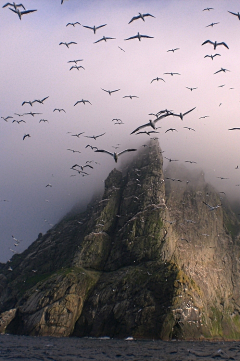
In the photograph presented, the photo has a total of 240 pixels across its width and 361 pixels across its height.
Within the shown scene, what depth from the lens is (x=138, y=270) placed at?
97.1m

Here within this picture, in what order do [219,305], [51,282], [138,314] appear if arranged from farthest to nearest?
1. [219,305]
2. [51,282]
3. [138,314]

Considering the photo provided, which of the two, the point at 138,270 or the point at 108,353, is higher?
Result: the point at 138,270

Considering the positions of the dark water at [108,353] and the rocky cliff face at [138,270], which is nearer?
the dark water at [108,353]

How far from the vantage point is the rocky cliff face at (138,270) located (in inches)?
3214

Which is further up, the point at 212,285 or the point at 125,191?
the point at 125,191

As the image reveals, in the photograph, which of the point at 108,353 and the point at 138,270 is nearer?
the point at 108,353

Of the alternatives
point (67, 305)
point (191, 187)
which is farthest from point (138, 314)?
point (191, 187)

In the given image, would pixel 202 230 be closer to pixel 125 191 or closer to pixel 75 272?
pixel 125 191

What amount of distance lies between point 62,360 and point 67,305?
55183 mm

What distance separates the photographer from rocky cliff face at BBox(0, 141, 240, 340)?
81.6 m

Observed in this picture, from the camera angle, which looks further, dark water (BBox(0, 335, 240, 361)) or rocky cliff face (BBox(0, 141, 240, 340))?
rocky cliff face (BBox(0, 141, 240, 340))

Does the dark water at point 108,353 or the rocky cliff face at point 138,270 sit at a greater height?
the rocky cliff face at point 138,270

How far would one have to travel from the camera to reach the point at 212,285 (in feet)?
416

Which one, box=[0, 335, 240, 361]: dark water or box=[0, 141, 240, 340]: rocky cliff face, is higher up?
box=[0, 141, 240, 340]: rocky cliff face
